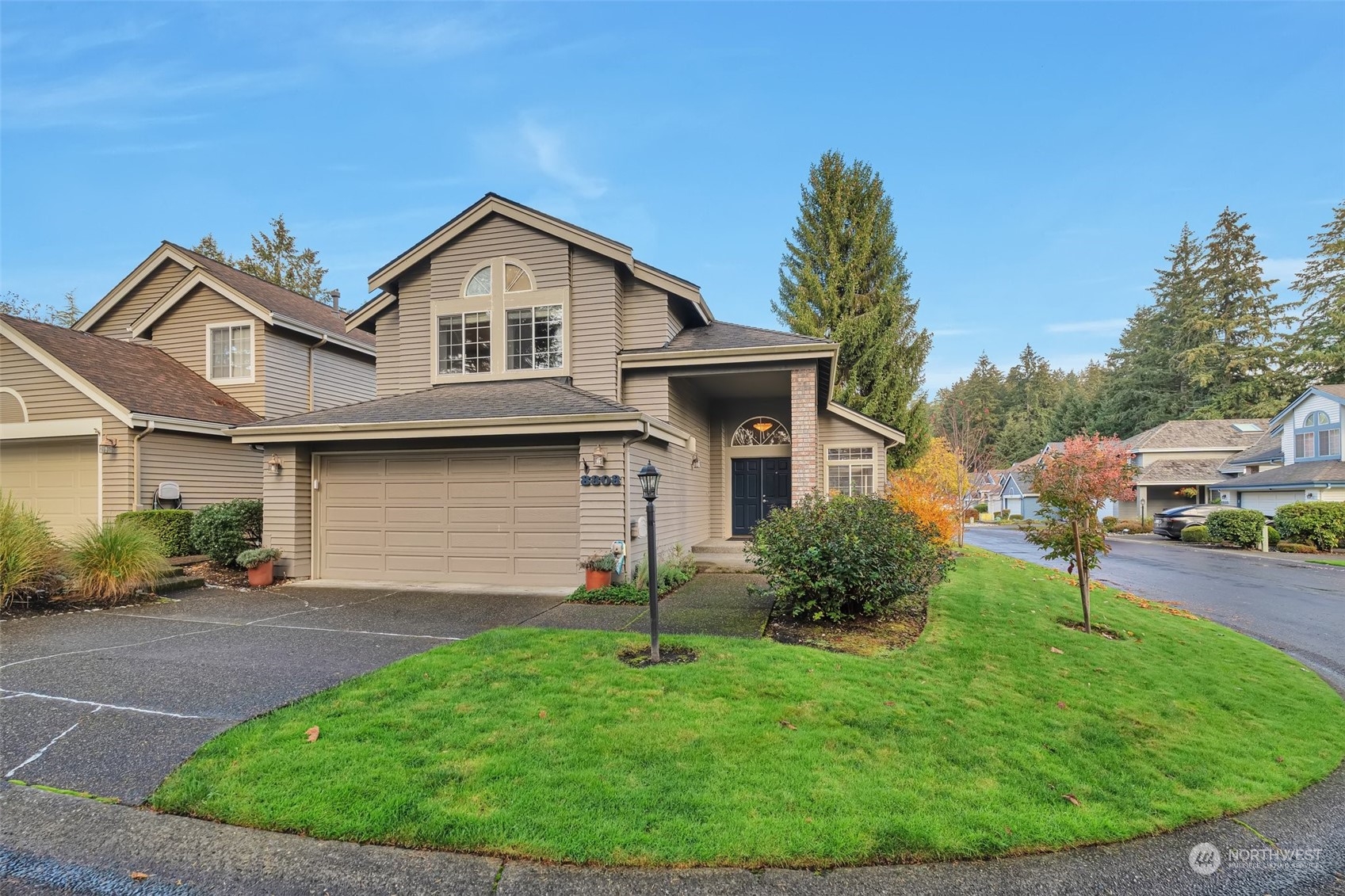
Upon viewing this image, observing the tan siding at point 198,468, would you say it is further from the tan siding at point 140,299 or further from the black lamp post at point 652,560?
the black lamp post at point 652,560

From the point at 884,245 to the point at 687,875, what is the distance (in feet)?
74.3

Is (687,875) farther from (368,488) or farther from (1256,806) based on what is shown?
(368,488)

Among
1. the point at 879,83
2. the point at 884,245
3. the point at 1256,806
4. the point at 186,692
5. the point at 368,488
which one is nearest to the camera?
the point at 1256,806

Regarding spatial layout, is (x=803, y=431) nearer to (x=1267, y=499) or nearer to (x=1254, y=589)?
(x=1254, y=589)

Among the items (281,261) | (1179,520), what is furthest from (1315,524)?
(281,261)

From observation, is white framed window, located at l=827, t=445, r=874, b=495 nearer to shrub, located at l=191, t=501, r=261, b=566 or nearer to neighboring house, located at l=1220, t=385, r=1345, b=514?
shrub, located at l=191, t=501, r=261, b=566

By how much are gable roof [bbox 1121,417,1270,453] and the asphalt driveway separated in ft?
129

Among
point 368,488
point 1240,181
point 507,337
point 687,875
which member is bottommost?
point 687,875

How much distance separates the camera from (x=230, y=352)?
15.0 metres

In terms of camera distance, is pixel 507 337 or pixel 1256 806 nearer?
pixel 1256 806

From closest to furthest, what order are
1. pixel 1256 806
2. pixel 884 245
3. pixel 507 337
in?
pixel 1256 806, pixel 507 337, pixel 884 245

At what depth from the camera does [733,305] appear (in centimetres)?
4662

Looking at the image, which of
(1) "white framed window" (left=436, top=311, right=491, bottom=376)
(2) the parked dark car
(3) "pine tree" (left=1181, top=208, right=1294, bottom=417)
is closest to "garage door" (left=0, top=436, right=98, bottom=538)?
(1) "white framed window" (left=436, top=311, right=491, bottom=376)

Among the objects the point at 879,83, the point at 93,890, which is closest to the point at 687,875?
the point at 93,890
